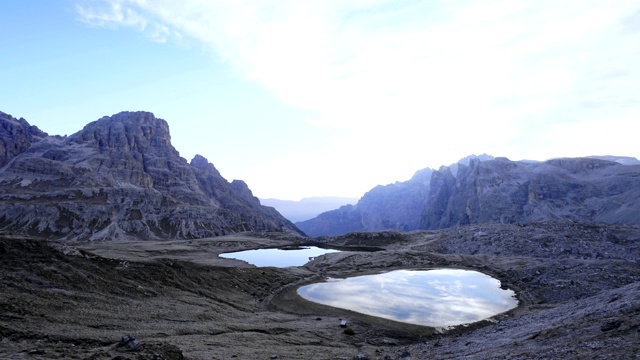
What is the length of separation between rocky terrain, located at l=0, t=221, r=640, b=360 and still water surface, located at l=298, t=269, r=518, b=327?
2244mm

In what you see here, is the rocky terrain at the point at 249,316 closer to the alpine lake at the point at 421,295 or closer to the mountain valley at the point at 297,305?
the mountain valley at the point at 297,305

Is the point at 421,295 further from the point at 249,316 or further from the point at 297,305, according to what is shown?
the point at 249,316

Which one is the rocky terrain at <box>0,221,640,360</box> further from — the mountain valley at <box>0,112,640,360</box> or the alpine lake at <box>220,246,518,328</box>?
the alpine lake at <box>220,246,518,328</box>

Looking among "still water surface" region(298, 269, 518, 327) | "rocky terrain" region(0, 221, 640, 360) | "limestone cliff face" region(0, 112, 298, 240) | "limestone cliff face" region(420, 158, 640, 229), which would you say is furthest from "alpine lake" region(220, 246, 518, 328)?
"limestone cliff face" region(0, 112, 298, 240)

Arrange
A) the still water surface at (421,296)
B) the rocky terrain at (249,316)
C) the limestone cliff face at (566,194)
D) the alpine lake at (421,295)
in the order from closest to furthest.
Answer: the rocky terrain at (249,316) < the alpine lake at (421,295) < the still water surface at (421,296) < the limestone cliff face at (566,194)

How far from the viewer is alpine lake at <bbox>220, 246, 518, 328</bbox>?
130ft

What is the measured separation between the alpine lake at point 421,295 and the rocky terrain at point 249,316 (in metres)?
2.10

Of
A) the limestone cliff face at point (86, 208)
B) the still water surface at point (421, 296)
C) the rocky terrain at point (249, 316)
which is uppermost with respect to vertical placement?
the limestone cliff face at point (86, 208)

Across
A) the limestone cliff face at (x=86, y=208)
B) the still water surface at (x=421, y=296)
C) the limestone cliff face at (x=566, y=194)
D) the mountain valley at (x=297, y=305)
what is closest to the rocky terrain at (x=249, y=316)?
the mountain valley at (x=297, y=305)

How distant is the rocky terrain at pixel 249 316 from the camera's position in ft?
63.6

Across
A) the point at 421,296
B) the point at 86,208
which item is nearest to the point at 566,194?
the point at 421,296

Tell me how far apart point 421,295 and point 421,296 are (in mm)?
586

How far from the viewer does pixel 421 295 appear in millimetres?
48781

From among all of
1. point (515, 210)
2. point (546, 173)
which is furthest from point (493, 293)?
point (546, 173)
